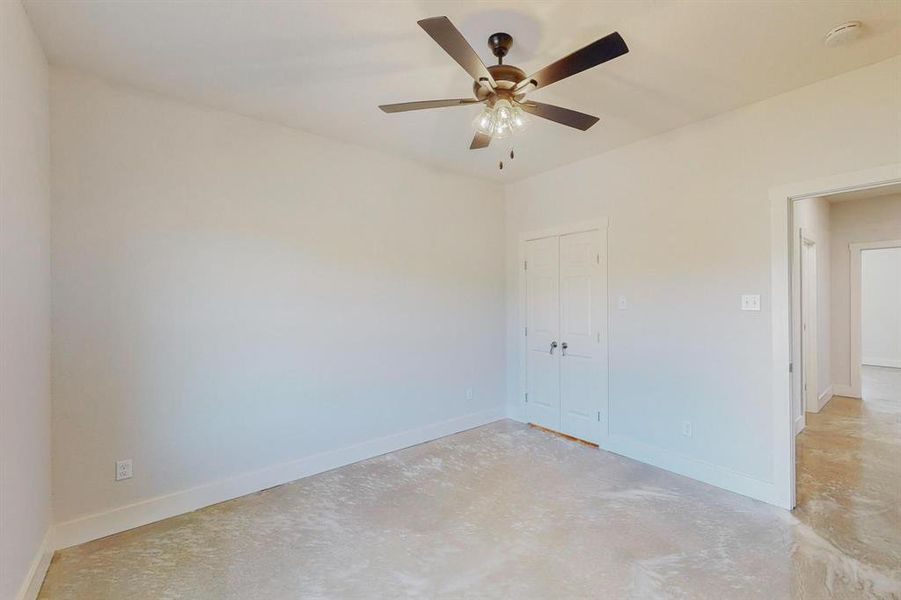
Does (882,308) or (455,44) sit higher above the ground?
(455,44)

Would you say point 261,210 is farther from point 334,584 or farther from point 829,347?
point 829,347

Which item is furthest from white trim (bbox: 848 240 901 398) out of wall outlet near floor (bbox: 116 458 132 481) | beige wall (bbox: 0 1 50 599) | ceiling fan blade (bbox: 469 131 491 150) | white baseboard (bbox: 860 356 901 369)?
beige wall (bbox: 0 1 50 599)

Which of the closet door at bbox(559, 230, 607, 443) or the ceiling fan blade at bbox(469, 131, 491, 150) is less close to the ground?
the ceiling fan blade at bbox(469, 131, 491, 150)

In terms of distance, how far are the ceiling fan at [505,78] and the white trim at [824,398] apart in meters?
5.21

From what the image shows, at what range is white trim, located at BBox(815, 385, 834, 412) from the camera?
16.2 feet

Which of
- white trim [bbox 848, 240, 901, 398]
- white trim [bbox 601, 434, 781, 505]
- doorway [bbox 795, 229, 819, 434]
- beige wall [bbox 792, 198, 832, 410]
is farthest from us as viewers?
white trim [bbox 848, 240, 901, 398]

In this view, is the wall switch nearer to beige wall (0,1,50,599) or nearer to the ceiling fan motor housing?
the ceiling fan motor housing

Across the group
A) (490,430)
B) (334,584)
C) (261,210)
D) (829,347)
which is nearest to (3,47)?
(261,210)

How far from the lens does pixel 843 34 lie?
81.5 inches

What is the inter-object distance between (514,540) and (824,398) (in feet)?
17.4

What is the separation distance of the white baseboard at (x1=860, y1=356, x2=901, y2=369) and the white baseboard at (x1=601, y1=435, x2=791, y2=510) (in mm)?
7633

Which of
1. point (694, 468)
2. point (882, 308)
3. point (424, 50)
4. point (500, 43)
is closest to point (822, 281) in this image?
point (694, 468)

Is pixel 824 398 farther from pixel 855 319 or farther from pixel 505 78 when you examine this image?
pixel 505 78

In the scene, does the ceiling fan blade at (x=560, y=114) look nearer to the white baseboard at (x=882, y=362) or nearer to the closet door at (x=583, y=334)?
the closet door at (x=583, y=334)
